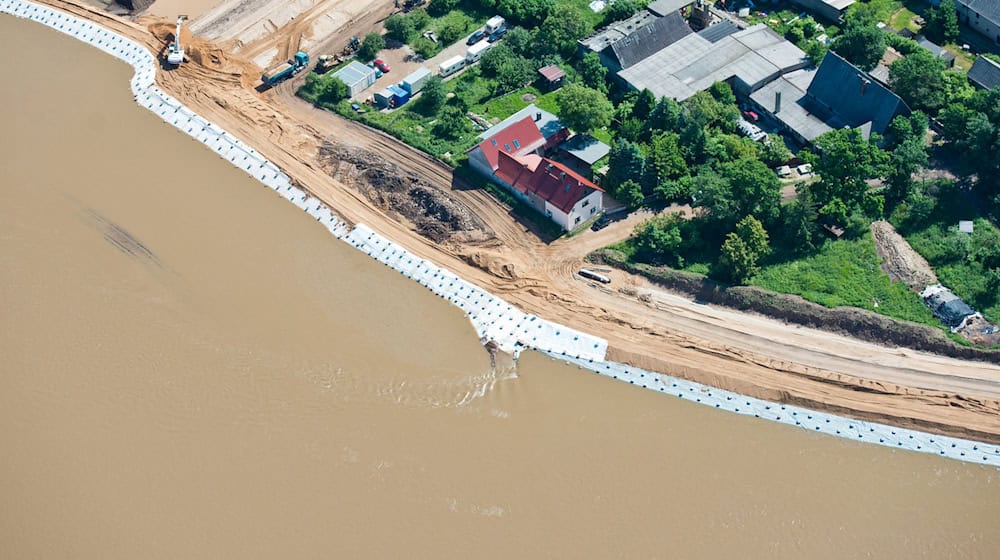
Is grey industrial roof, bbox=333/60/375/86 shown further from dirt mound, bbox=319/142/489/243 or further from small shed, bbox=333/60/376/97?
dirt mound, bbox=319/142/489/243

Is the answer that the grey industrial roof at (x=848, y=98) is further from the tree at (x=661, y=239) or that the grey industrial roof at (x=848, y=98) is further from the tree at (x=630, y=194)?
the tree at (x=630, y=194)

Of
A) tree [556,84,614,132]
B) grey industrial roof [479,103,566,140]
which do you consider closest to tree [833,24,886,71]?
tree [556,84,614,132]

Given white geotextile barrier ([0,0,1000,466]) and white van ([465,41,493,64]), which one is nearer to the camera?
white geotextile barrier ([0,0,1000,466])

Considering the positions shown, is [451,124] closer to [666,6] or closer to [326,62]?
[326,62]

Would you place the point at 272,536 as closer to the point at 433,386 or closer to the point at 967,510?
the point at 433,386

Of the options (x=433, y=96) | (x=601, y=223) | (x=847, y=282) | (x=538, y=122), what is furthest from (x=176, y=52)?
(x=847, y=282)

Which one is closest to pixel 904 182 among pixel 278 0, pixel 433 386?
pixel 433 386
